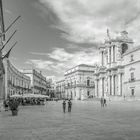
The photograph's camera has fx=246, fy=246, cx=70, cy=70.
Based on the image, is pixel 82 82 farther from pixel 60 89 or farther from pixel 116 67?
pixel 116 67

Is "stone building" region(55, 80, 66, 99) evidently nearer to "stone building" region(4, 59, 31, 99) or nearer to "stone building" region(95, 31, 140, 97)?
"stone building" region(4, 59, 31, 99)

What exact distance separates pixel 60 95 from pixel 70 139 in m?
135

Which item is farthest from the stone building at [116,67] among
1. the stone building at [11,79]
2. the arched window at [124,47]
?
the stone building at [11,79]

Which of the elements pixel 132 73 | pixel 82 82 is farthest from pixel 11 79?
pixel 82 82

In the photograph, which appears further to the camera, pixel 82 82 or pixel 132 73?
pixel 82 82

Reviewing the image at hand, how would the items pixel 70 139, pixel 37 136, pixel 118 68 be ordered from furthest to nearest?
pixel 118 68 → pixel 37 136 → pixel 70 139

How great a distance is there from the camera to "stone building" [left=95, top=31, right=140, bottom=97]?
210 ft

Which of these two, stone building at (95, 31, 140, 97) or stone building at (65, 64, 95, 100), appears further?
stone building at (65, 64, 95, 100)

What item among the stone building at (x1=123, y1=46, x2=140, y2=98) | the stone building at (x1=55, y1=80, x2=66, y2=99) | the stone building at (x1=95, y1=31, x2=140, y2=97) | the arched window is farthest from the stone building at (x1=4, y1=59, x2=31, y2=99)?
the stone building at (x1=55, y1=80, x2=66, y2=99)

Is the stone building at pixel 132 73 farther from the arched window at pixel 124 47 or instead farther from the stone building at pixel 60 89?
the stone building at pixel 60 89

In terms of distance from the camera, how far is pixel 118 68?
6969 centimetres

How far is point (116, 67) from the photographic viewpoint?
233ft

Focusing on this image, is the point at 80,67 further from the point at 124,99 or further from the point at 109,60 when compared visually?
the point at 124,99

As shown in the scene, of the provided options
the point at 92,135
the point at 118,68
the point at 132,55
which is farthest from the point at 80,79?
the point at 92,135
